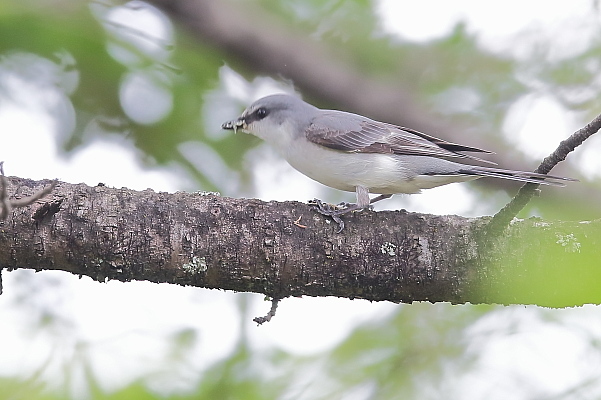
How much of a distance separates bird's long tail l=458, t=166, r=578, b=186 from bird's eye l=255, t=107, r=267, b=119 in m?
1.54

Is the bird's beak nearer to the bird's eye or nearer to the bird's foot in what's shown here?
the bird's eye

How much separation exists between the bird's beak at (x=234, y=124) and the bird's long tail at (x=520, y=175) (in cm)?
163

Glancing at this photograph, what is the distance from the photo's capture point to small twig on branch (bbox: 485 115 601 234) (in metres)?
2.58

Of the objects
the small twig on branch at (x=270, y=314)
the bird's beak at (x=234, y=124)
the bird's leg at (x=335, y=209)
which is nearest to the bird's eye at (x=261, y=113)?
the bird's beak at (x=234, y=124)

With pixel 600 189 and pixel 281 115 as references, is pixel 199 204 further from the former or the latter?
pixel 600 189

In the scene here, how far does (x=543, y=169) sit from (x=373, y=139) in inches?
55.8

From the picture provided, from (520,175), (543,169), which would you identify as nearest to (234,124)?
(520,175)

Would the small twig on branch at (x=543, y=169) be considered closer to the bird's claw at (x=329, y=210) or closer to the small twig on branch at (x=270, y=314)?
the bird's claw at (x=329, y=210)

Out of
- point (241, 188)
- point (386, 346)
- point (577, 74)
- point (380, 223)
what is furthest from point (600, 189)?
point (241, 188)

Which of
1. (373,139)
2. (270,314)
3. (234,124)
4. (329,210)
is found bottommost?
(270,314)

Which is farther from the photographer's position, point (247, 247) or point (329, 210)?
point (329, 210)

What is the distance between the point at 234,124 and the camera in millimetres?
4512

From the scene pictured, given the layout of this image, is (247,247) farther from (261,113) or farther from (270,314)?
(261,113)

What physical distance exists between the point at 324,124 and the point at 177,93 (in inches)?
41.7
